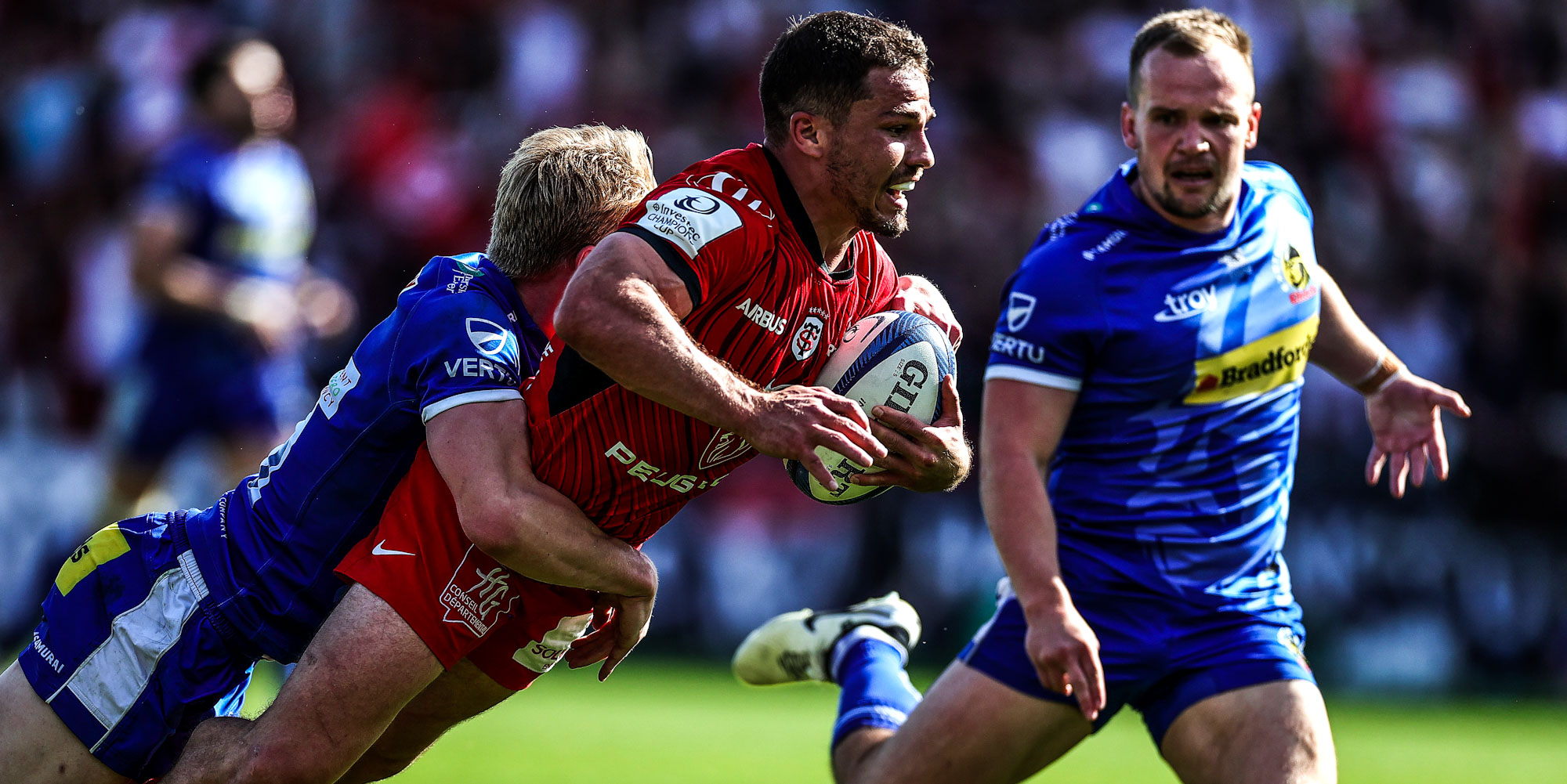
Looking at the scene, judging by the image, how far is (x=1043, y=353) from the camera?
4.42 meters

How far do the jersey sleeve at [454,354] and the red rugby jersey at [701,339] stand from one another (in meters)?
0.15

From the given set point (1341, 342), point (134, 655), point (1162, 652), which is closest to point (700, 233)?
point (1162, 652)

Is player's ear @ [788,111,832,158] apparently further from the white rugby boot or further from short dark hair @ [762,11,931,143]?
the white rugby boot

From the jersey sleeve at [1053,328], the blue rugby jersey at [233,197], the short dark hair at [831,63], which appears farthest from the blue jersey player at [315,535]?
the blue rugby jersey at [233,197]

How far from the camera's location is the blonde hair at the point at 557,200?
4.64 m

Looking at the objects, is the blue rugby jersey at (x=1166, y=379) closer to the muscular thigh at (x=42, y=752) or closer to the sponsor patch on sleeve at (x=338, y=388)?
the sponsor patch on sleeve at (x=338, y=388)

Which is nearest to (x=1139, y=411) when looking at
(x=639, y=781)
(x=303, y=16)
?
(x=639, y=781)

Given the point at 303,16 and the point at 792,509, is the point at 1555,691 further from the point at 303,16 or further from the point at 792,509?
the point at 303,16

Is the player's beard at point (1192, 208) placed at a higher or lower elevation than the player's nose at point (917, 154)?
lower

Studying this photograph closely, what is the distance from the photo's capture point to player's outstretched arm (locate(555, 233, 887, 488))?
4.04m

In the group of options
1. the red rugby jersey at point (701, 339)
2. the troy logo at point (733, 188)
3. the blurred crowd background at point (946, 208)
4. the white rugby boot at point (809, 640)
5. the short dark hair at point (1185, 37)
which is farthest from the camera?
the blurred crowd background at point (946, 208)

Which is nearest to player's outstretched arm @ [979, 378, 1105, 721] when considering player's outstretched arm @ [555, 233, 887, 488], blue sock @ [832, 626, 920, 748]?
player's outstretched arm @ [555, 233, 887, 488]

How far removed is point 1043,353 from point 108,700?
267cm

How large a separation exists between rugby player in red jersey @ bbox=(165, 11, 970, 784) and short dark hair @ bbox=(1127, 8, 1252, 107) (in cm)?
63
